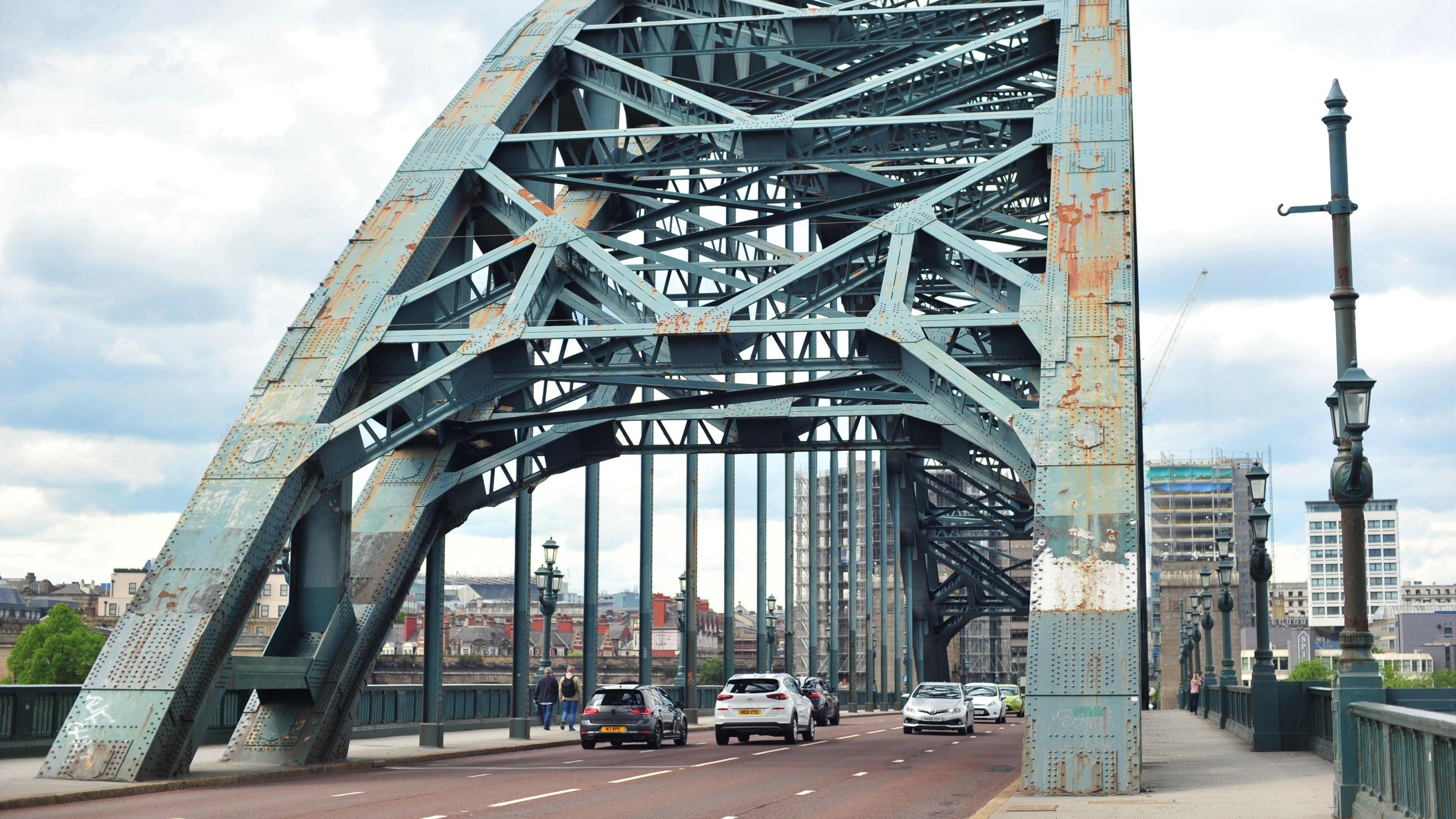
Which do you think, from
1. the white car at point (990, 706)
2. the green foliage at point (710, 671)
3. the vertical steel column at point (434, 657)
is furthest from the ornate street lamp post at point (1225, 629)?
the green foliage at point (710, 671)

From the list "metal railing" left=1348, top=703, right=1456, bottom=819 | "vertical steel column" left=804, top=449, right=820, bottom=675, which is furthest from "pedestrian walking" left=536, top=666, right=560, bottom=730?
"metal railing" left=1348, top=703, right=1456, bottom=819

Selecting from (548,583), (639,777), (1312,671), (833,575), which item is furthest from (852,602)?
(1312,671)

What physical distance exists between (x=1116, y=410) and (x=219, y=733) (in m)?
18.0

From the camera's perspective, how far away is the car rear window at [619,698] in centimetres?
3416

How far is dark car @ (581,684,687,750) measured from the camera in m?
33.7

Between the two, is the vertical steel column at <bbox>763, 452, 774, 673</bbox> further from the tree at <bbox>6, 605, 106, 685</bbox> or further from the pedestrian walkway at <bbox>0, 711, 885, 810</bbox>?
the tree at <bbox>6, 605, 106, 685</bbox>

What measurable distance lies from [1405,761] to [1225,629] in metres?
38.8

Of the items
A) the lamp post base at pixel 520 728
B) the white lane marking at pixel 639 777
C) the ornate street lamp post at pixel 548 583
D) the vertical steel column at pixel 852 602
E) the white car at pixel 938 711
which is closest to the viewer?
the white lane marking at pixel 639 777

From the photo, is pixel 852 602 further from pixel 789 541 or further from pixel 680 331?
pixel 680 331

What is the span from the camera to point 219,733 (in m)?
29.8

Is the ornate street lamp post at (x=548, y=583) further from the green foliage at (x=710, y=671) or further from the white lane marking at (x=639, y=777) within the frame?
the green foliage at (x=710, y=671)

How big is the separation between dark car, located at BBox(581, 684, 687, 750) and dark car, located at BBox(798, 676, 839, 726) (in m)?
14.2

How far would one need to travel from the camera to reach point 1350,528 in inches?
616

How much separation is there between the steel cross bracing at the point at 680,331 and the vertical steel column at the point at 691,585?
1312cm
